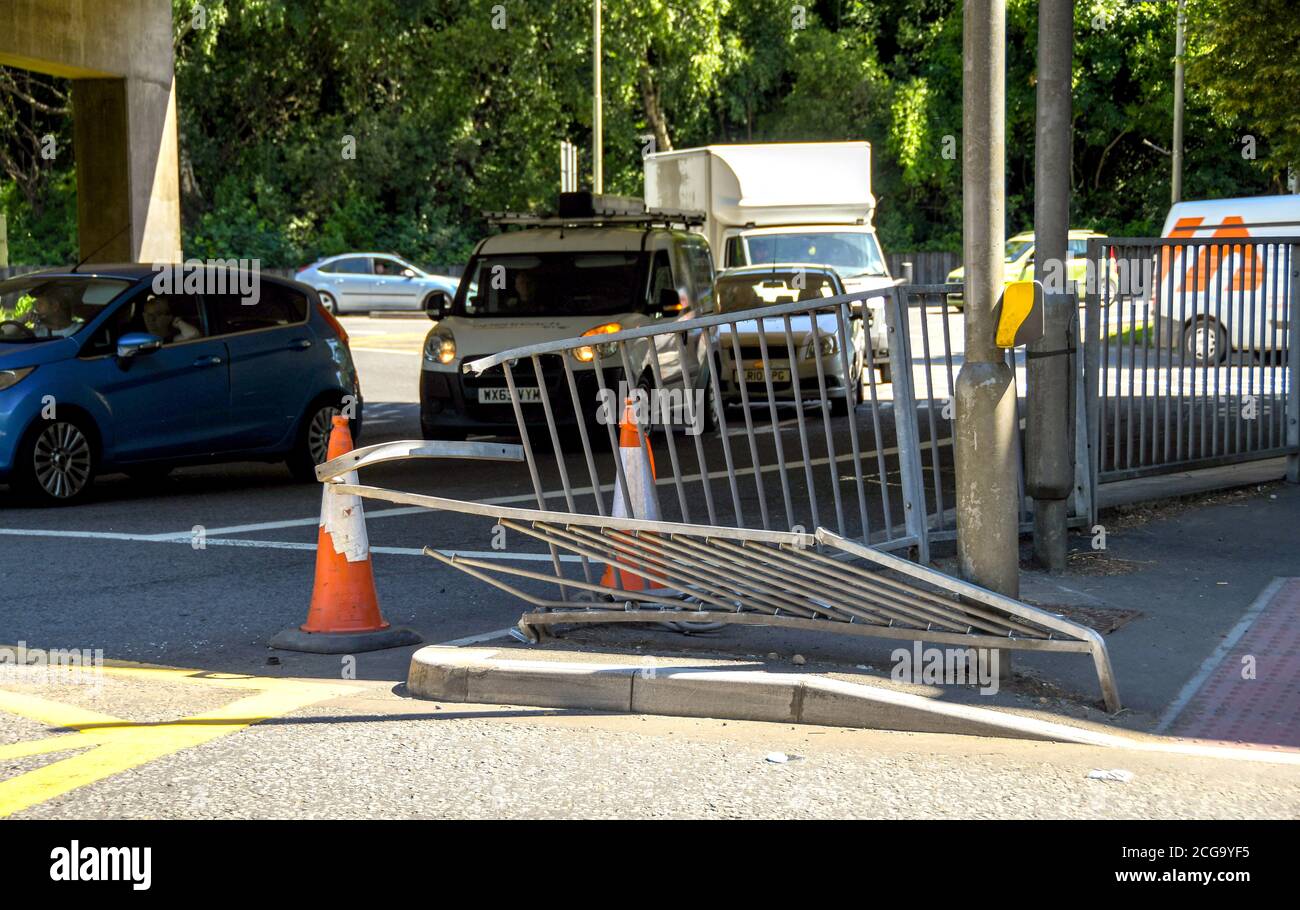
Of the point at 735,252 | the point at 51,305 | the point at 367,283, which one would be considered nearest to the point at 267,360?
the point at 51,305

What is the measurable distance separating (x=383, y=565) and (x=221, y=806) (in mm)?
4434

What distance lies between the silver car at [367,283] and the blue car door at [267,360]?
26441 mm

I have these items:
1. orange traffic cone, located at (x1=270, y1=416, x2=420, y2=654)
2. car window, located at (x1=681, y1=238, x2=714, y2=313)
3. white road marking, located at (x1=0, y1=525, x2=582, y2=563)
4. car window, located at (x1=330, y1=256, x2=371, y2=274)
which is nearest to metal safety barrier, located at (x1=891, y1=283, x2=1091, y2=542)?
white road marking, located at (x1=0, y1=525, x2=582, y2=563)

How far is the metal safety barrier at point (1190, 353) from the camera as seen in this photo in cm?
959

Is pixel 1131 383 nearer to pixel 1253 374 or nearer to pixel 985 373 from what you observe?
pixel 1253 374

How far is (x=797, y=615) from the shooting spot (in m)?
6.75

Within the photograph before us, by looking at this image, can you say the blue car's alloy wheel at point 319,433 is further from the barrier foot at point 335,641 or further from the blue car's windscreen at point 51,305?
the barrier foot at point 335,641

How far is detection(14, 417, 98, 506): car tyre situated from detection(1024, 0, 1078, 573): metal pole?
6.78 m

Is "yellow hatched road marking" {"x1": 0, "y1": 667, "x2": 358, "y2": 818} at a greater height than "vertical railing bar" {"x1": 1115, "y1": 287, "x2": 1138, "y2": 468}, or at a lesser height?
lesser

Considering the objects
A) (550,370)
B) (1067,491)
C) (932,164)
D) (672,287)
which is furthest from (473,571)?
(932,164)

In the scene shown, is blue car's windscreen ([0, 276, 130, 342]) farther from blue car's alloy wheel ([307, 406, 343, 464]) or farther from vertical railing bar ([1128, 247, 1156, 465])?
vertical railing bar ([1128, 247, 1156, 465])

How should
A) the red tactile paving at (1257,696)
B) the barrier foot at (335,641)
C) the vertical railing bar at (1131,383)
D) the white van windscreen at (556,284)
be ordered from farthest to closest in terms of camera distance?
1. the white van windscreen at (556,284)
2. the vertical railing bar at (1131,383)
3. the barrier foot at (335,641)
4. the red tactile paving at (1257,696)

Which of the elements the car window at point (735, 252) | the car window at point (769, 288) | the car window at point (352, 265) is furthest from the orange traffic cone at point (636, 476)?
the car window at point (352, 265)

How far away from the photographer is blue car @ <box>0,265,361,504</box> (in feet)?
38.3
